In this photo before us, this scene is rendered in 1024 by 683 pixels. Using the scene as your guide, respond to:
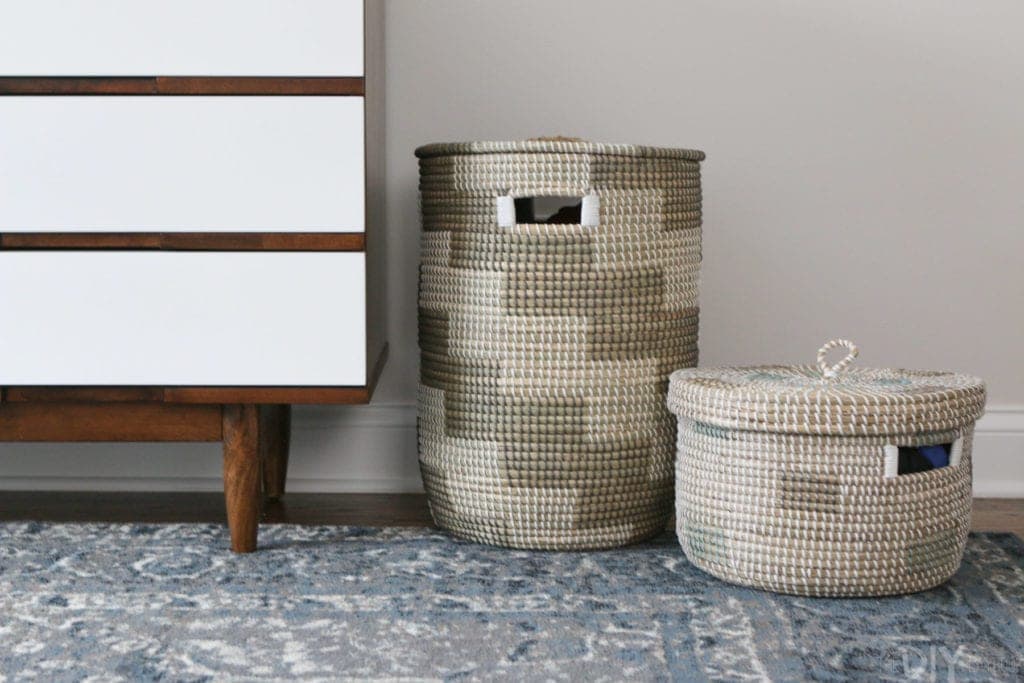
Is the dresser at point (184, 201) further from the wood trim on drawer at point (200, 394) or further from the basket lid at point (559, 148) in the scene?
the basket lid at point (559, 148)

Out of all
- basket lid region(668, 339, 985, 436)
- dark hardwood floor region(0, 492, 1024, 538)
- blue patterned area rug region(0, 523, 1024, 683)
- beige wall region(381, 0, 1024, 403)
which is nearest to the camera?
blue patterned area rug region(0, 523, 1024, 683)

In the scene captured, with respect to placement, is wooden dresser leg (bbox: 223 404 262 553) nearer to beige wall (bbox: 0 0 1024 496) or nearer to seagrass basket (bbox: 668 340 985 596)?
beige wall (bbox: 0 0 1024 496)

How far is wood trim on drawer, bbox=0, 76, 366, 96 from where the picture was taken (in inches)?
52.6

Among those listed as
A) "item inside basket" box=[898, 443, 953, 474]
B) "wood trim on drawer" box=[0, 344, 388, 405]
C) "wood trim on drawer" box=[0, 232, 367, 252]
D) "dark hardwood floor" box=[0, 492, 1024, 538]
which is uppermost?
"wood trim on drawer" box=[0, 232, 367, 252]

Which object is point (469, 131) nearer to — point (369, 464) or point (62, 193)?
point (369, 464)

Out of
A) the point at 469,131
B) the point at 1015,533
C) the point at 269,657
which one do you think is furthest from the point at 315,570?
the point at 1015,533

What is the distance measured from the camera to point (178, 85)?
1.34 meters

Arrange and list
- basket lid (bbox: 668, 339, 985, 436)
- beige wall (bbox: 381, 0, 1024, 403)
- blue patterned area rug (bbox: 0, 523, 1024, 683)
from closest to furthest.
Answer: blue patterned area rug (bbox: 0, 523, 1024, 683), basket lid (bbox: 668, 339, 985, 436), beige wall (bbox: 381, 0, 1024, 403)

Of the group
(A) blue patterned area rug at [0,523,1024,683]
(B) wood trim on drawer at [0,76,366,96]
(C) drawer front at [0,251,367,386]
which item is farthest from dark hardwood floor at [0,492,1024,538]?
(B) wood trim on drawer at [0,76,366,96]

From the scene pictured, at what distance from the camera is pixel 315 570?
138 cm

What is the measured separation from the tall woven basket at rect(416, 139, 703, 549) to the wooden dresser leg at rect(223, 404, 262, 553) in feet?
0.81

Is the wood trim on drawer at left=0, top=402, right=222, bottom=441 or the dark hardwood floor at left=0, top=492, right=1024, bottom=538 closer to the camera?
the wood trim on drawer at left=0, top=402, right=222, bottom=441

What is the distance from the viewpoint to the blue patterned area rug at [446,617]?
1.10 meters

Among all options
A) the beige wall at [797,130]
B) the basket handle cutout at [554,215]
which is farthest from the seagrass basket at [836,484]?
the beige wall at [797,130]
